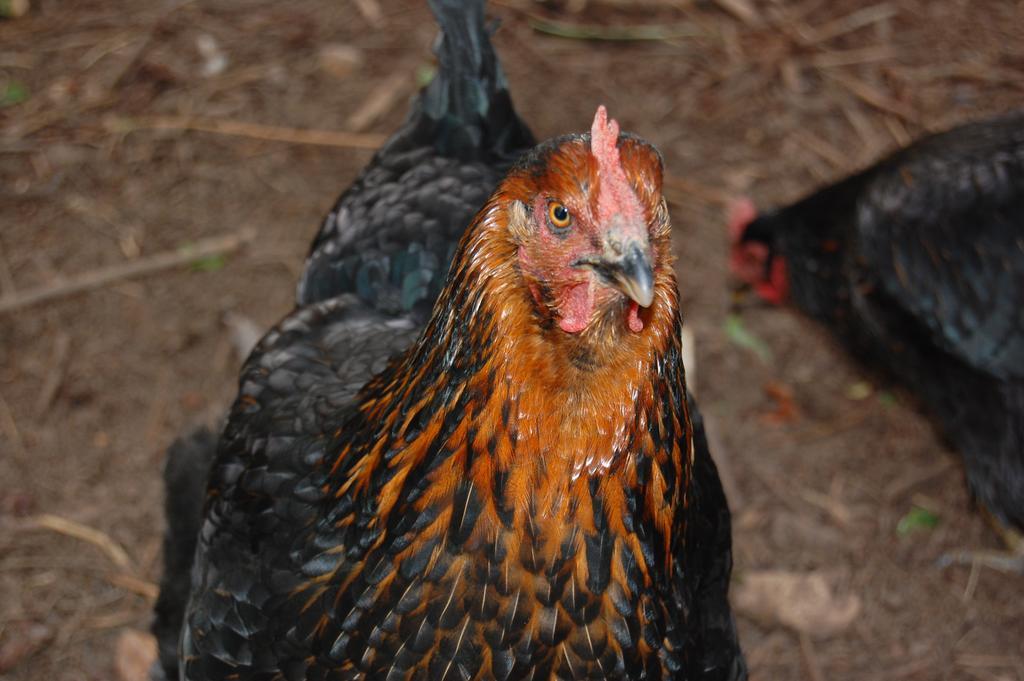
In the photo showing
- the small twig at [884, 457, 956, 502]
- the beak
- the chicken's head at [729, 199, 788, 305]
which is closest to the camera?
the beak

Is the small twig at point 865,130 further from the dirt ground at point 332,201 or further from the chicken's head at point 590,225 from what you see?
the chicken's head at point 590,225

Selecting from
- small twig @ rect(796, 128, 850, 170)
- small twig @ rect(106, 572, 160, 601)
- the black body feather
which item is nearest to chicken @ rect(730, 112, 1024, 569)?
the black body feather

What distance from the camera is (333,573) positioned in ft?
6.70

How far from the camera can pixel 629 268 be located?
5.25ft

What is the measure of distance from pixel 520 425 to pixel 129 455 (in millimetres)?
2670

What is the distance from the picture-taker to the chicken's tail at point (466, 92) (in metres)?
3.20

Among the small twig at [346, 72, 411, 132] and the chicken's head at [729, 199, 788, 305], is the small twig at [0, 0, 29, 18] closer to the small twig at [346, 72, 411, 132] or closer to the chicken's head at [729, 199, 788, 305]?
the small twig at [346, 72, 411, 132]

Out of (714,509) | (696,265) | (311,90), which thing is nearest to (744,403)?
(696,265)

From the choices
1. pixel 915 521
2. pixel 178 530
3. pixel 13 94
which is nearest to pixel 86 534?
pixel 178 530

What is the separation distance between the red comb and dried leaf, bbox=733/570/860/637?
8.12 feet

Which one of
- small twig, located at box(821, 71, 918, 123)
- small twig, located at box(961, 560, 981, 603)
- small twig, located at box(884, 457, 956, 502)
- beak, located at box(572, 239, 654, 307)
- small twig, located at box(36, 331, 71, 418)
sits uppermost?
small twig, located at box(821, 71, 918, 123)

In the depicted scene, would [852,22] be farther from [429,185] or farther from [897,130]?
[429,185]

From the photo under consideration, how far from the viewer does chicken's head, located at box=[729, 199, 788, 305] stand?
4660 millimetres

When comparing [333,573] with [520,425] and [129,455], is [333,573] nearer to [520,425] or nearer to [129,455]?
[520,425]
